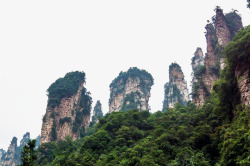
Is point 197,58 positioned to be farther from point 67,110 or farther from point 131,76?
point 67,110

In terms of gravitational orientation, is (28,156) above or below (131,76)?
below

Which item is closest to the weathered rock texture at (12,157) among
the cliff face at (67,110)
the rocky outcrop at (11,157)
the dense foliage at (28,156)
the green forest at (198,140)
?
the rocky outcrop at (11,157)

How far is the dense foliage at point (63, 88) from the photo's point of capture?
43375mm

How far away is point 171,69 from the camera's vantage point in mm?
58844

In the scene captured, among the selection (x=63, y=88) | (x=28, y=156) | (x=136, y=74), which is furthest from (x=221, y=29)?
(x=28, y=156)

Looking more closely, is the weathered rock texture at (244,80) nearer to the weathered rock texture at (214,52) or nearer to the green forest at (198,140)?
the green forest at (198,140)

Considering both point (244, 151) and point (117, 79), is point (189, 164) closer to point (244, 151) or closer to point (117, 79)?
point (244, 151)

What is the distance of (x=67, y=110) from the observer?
43.6 meters

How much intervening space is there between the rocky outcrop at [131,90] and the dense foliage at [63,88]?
1343 centimetres

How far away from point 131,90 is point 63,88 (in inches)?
767

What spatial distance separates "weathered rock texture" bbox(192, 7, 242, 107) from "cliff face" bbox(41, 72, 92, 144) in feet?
72.9

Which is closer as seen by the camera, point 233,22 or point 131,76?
point 233,22

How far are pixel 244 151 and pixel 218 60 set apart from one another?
2531 centimetres

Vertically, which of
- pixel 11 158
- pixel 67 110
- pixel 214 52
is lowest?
pixel 11 158
